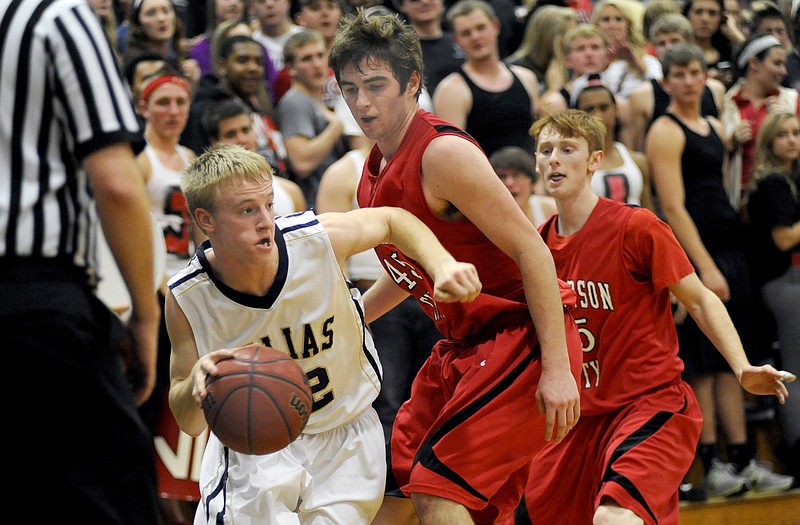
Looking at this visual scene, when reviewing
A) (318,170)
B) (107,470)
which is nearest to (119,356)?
(107,470)

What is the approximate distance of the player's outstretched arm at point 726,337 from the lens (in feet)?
13.4

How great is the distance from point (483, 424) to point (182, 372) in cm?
95

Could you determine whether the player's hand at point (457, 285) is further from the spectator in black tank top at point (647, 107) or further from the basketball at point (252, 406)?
the spectator in black tank top at point (647, 107)

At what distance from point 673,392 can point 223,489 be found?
1.84m

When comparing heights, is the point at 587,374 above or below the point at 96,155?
below

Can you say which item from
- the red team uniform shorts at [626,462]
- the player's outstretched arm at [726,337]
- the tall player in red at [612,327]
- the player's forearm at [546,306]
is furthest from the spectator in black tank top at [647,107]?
the player's forearm at [546,306]

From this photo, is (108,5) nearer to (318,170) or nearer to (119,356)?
(318,170)

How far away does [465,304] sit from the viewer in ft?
12.1

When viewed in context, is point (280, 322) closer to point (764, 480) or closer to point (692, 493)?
point (692, 493)

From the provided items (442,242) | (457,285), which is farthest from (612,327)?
(457,285)

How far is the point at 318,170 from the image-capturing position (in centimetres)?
660

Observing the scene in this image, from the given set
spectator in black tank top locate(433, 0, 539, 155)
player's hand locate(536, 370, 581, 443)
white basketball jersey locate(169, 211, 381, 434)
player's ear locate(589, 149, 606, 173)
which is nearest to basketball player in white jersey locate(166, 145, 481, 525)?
white basketball jersey locate(169, 211, 381, 434)

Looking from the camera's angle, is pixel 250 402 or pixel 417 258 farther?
pixel 417 258

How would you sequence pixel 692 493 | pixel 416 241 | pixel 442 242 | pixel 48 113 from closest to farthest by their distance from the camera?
pixel 48 113
pixel 416 241
pixel 442 242
pixel 692 493
